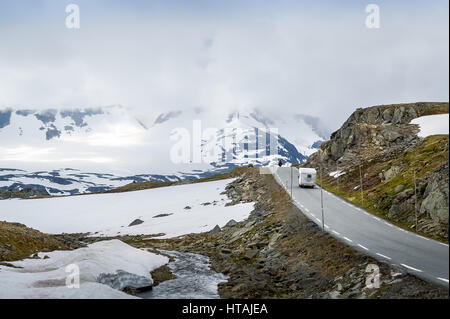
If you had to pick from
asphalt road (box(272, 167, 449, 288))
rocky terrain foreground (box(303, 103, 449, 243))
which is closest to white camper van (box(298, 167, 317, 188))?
rocky terrain foreground (box(303, 103, 449, 243))

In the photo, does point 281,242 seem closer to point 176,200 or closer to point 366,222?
point 366,222

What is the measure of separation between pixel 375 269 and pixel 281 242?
14.3m

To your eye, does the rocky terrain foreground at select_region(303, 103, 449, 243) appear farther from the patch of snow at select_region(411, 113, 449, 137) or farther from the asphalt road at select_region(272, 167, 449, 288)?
the asphalt road at select_region(272, 167, 449, 288)

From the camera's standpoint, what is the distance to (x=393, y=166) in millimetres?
45312

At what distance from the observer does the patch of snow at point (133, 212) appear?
59.0m

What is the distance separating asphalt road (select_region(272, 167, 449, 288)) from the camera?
61.5 feet

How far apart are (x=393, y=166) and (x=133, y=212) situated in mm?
59066

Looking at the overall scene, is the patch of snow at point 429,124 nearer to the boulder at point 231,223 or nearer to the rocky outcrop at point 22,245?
the boulder at point 231,223

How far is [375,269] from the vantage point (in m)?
19.4

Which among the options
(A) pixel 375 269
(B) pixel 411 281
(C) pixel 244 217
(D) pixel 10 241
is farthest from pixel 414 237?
(D) pixel 10 241

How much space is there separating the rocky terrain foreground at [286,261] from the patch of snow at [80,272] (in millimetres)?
7663

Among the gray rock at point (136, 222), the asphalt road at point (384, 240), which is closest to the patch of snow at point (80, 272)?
the asphalt road at point (384, 240)

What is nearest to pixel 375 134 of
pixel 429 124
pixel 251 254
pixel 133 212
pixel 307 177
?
pixel 429 124

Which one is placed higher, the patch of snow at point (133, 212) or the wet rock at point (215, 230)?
the wet rock at point (215, 230)
